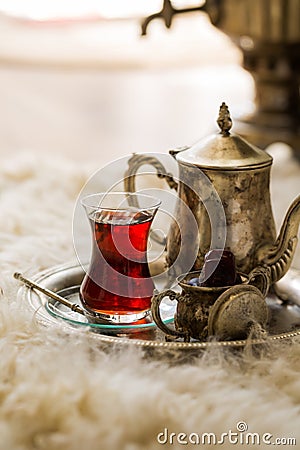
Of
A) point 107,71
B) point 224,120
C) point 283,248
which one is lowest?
point 107,71

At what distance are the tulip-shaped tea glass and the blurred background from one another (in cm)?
148

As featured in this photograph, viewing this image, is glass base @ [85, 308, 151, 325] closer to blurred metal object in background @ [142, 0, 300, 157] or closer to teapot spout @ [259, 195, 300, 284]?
teapot spout @ [259, 195, 300, 284]

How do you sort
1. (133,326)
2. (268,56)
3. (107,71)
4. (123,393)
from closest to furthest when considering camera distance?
(123,393), (133,326), (268,56), (107,71)

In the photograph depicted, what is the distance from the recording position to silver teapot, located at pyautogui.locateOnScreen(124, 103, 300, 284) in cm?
76

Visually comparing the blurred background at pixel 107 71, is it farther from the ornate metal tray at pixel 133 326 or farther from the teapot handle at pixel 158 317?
the teapot handle at pixel 158 317

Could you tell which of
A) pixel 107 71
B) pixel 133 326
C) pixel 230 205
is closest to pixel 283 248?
pixel 230 205

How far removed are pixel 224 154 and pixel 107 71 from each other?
2.18 meters

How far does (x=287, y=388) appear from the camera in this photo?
0.64m

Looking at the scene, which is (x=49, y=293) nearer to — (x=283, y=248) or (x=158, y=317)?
(x=158, y=317)

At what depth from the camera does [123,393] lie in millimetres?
603

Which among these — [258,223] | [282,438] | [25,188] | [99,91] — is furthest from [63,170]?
[99,91]

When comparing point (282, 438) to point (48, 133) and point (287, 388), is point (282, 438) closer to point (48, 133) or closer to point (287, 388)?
point (287, 388)

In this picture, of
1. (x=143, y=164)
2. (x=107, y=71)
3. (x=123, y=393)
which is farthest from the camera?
(x=107, y=71)

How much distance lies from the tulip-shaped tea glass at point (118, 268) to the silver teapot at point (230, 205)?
5cm
